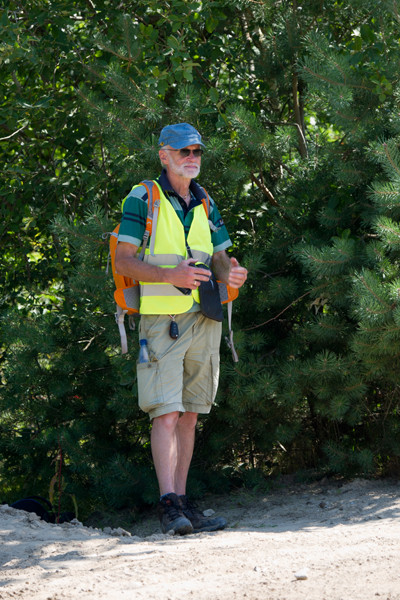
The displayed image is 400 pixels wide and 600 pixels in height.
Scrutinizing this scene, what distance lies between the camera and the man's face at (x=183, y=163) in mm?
4023

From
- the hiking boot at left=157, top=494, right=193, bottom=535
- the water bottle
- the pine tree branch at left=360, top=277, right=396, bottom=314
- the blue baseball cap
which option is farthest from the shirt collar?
the hiking boot at left=157, top=494, right=193, bottom=535

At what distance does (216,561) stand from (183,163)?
201cm

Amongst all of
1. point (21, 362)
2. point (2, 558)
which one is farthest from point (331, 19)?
point (2, 558)

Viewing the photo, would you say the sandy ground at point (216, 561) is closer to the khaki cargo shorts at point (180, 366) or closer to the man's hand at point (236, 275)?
the khaki cargo shorts at point (180, 366)

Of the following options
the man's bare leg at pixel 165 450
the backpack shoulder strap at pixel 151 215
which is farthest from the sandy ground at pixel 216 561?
the backpack shoulder strap at pixel 151 215

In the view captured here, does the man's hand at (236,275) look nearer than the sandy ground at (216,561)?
No

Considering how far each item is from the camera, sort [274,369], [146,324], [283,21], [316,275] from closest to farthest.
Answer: [146,324] → [316,275] → [274,369] → [283,21]

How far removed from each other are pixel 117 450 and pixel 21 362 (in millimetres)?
915

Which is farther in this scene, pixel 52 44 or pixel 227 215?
pixel 52 44

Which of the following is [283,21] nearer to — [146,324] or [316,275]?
[316,275]

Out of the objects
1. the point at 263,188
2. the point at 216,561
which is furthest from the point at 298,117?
the point at 216,561

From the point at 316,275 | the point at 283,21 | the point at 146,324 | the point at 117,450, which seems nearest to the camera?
the point at 146,324

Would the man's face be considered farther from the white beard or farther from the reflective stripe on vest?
the reflective stripe on vest

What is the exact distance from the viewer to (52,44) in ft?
18.9
